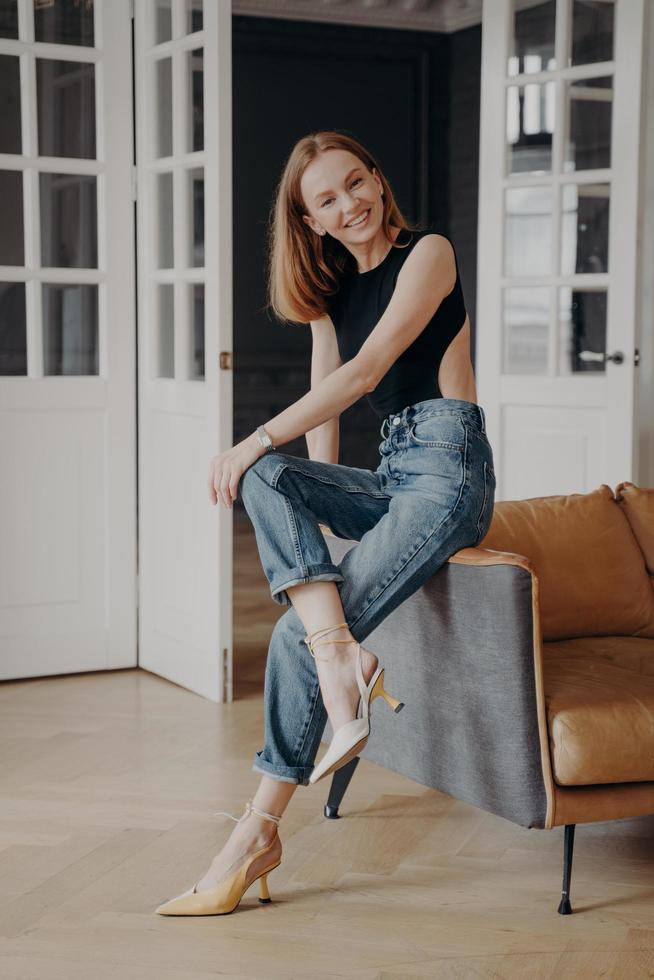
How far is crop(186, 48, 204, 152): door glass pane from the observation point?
13.4 ft

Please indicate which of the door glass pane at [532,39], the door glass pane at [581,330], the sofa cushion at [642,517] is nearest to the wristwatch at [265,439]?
the sofa cushion at [642,517]

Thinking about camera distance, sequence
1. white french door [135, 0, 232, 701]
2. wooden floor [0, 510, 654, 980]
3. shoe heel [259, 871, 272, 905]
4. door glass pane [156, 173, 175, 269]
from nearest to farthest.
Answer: wooden floor [0, 510, 654, 980] < shoe heel [259, 871, 272, 905] < white french door [135, 0, 232, 701] < door glass pane [156, 173, 175, 269]

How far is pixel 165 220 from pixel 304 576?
223cm

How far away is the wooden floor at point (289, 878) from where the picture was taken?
2.33 m

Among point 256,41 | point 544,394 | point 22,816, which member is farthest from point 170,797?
point 256,41

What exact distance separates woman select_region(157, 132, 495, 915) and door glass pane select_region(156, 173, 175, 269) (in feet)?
5.12

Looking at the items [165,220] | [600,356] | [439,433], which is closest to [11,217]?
[165,220]

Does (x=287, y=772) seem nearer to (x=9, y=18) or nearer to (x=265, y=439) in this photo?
(x=265, y=439)

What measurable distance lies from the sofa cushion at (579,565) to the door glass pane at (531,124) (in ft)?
6.28

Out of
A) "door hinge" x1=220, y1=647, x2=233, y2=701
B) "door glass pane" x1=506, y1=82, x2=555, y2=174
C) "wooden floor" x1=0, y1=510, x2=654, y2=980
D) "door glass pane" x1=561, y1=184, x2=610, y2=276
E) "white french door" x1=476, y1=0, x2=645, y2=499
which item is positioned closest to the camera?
"wooden floor" x1=0, y1=510, x2=654, y2=980

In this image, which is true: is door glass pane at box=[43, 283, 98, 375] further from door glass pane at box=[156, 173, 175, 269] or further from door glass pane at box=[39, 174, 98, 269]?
door glass pane at box=[156, 173, 175, 269]

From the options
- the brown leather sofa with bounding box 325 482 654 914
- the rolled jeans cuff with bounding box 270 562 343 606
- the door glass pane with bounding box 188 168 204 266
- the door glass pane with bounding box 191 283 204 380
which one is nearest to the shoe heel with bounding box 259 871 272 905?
the brown leather sofa with bounding box 325 482 654 914

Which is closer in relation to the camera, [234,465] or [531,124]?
[234,465]

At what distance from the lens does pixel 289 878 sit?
271 cm
